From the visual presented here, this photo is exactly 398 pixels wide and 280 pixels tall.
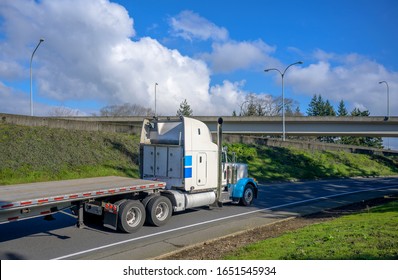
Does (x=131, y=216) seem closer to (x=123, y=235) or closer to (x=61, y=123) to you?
(x=123, y=235)

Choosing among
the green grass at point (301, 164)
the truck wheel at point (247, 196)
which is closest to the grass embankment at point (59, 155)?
the truck wheel at point (247, 196)

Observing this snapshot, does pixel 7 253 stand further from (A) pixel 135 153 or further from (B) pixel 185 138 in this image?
(A) pixel 135 153

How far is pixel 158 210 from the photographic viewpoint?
10469 millimetres

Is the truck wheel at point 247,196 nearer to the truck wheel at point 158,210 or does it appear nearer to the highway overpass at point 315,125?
the truck wheel at point 158,210

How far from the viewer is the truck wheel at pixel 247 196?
45.9ft

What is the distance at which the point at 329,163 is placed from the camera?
3831 cm

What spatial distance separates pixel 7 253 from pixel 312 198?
44.7ft

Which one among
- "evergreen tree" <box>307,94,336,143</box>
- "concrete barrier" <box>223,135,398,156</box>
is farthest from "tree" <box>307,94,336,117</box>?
"concrete barrier" <box>223,135,398,156</box>

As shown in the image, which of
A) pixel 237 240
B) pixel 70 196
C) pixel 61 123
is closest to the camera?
pixel 70 196

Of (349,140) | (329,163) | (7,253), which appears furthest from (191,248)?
(349,140)

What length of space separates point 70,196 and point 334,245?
573 centimetres

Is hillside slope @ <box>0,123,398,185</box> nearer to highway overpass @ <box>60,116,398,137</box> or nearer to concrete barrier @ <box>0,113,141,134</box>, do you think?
concrete barrier @ <box>0,113,141,134</box>

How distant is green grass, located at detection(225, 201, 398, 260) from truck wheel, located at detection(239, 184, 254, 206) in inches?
188

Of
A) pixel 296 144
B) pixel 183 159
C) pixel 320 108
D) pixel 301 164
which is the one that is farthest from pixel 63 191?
pixel 320 108
